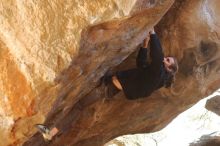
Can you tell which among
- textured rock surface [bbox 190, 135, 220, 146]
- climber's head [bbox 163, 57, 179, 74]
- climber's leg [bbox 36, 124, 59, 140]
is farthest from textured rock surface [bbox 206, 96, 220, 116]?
climber's leg [bbox 36, 124, 59, 140]

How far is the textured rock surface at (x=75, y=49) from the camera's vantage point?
3354 mm

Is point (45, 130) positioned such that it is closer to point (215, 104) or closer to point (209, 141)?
point (209, 141)

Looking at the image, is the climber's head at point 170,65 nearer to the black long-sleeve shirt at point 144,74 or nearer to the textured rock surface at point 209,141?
the black long-sleeve shirt at point 144,74

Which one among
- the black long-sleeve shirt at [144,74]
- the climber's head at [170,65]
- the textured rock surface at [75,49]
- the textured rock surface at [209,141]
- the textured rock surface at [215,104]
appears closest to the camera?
the textured rock surface at [75,49]

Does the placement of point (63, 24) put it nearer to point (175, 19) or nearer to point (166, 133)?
point (175, 19)

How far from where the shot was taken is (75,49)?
3.39m

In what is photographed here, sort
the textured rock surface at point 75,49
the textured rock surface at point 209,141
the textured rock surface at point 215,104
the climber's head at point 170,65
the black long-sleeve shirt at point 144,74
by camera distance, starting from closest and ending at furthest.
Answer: the textured rock surface at point 75,49 → the black long-sleeve shirt at point 144,74 → the climber's head at point 170,65 → the textured rock surface at point 209,141 → the textured rock surface at point 215,104

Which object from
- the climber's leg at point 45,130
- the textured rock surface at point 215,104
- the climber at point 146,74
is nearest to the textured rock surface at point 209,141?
the textured rock surface at point 215,104

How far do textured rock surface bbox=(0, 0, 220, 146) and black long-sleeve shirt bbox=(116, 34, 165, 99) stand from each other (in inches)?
8.3

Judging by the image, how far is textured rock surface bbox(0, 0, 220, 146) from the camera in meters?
3.35

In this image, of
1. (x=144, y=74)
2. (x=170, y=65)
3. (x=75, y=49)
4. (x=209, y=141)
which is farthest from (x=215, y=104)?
(x=75, y=49)

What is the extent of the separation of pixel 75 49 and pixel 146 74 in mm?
1251

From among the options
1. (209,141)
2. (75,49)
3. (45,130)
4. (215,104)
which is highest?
(75,49)

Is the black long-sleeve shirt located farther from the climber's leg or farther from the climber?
the climber's leg
